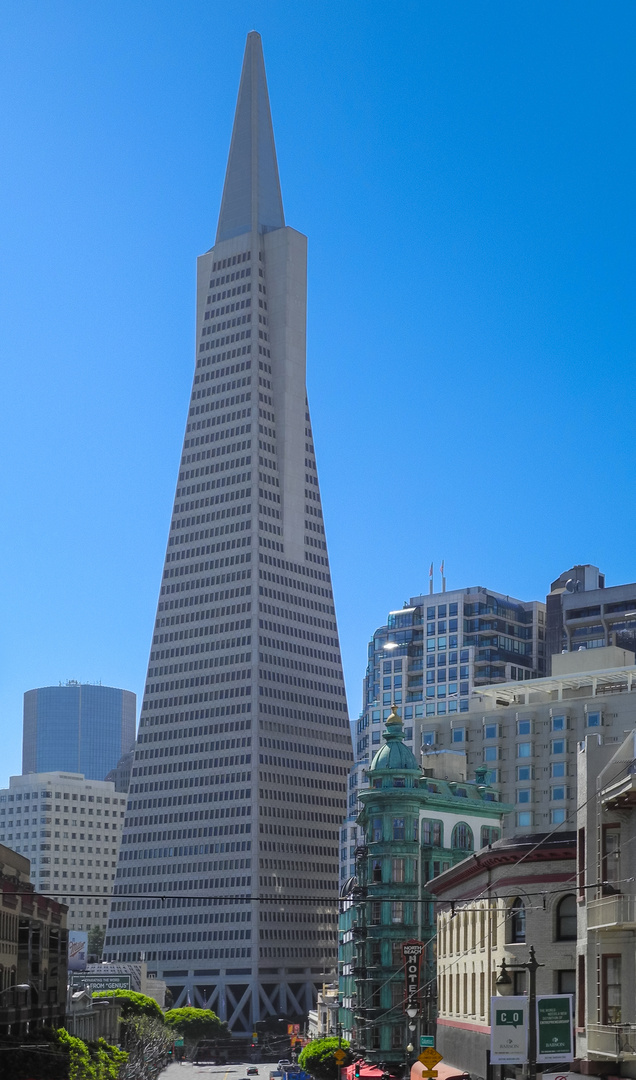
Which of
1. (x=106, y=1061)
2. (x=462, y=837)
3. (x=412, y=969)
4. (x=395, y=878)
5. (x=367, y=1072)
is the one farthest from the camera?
(x=462, y=837)

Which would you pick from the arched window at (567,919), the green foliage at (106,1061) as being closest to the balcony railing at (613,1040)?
the arched window at (567,919)

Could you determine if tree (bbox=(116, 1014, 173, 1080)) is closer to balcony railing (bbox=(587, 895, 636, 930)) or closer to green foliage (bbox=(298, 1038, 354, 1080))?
green foliage (bbox=(298, 1038, 354, 1080))

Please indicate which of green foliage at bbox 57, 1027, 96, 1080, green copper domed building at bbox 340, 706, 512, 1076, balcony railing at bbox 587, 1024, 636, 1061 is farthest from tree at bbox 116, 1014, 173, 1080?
balcony railing at bbox 587, 1024, 636, 1061

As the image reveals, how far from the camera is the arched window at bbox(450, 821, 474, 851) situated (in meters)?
114

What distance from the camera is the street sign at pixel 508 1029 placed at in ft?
162

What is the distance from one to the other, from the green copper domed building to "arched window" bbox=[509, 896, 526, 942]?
3589cm

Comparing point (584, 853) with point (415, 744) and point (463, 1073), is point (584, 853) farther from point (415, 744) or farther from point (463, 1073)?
point (415, 744)

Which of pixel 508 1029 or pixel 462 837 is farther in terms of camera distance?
pixel 462 837

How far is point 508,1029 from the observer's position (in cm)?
4956

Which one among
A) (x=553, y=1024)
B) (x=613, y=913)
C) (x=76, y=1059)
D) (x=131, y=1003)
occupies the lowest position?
(x=131, y=1003)

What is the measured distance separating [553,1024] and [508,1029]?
1.63 meters

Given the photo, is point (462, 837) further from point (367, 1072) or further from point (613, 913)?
point (613, 913)

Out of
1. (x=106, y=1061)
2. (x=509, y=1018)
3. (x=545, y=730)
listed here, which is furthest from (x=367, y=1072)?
(x=545, y=730)

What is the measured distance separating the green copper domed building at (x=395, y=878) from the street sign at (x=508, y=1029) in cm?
5346
